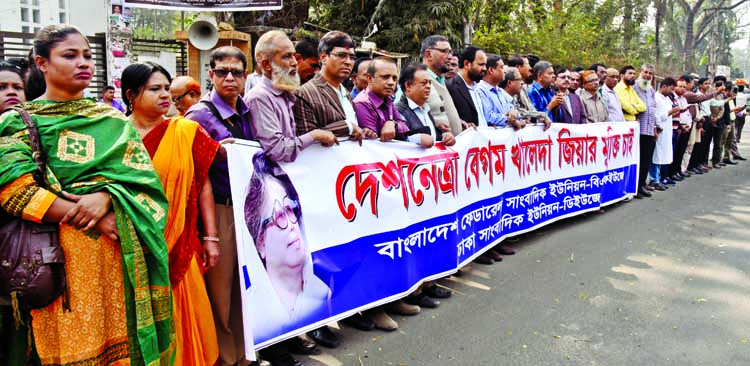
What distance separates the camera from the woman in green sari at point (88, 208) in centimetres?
234

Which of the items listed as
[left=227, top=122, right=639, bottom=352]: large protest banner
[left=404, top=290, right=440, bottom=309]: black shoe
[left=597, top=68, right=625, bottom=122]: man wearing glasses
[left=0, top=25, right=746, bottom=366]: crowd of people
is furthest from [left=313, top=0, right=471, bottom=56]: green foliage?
[left=404, top=290, right=440, bottom=309]: black shoe

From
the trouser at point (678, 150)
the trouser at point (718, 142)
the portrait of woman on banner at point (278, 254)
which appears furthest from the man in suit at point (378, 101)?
the trouser at point (718, 142)

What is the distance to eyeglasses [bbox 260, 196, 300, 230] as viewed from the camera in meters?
3.46

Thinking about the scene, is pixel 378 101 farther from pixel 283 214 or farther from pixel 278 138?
pixel 283 214

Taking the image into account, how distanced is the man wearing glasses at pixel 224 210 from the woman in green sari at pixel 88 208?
2.29 ft

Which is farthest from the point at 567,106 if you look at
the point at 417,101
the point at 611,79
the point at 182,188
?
the point at 182,188

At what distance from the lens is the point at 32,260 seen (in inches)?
89.7

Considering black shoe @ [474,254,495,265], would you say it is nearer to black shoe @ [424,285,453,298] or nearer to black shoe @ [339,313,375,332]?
black shoe @ [424,285,453,298]

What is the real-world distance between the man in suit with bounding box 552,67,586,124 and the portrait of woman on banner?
4959 millimetres

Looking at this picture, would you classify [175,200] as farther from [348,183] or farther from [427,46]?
[427,46]

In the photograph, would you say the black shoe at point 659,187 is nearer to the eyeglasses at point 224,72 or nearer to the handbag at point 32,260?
the eyeglasses at point 224,72

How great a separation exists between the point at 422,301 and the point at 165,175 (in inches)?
93.4

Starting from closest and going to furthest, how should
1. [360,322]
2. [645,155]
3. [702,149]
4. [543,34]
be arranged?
[360,322] → [645,155] → [702,149] → [543,34]

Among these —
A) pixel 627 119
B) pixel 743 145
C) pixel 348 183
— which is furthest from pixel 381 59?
pixel 743 145
